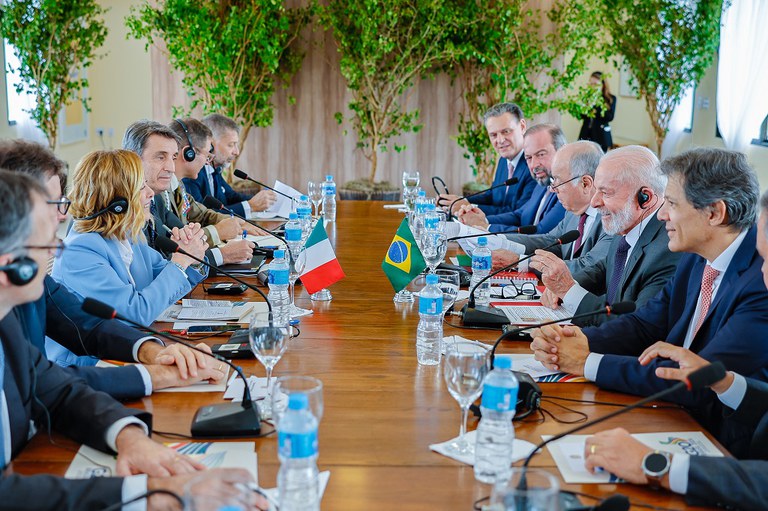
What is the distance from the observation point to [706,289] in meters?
2.23

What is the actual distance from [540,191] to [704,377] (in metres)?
3.29

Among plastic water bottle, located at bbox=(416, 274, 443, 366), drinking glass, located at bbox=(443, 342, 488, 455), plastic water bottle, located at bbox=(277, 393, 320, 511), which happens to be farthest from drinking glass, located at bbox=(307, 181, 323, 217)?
plastic water bottle, located at bbox=(277, 393, 320, 511)

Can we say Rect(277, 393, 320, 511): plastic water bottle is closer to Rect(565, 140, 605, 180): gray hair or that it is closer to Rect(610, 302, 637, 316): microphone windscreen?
Rect(610, 302, 637, 316): microphone windscreen

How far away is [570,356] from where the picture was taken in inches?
81.8

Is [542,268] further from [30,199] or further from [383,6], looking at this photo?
[383,6]

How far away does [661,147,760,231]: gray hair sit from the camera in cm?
216

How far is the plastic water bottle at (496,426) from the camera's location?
150 cm

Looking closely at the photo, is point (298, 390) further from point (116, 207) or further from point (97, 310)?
point (116, 207)

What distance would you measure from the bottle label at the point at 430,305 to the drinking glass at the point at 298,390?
79 cm

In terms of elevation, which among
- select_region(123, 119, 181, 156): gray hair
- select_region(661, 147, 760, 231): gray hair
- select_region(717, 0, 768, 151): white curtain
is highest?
select_region(717, 0, 768, 151): white curtain

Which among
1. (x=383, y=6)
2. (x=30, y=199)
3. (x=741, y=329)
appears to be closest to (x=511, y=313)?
(x=741, y=329)

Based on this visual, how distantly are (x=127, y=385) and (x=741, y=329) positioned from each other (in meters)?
1.44

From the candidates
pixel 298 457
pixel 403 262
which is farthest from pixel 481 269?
pixel 298 457

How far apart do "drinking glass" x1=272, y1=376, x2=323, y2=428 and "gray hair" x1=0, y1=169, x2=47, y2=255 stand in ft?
1.67
